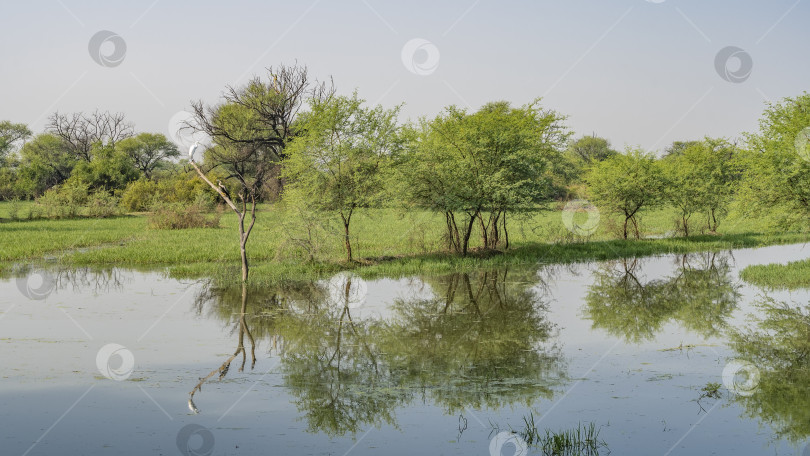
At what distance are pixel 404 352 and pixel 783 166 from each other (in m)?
19.3

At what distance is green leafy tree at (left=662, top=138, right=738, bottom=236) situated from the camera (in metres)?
39.4

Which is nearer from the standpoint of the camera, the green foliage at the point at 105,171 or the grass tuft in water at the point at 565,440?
the grass tuft in water at the point at 565,440

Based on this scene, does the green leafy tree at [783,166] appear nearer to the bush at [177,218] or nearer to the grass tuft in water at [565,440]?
the grass tuft in water at [565,440]

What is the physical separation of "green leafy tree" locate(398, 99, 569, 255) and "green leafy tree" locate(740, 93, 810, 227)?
340 inches

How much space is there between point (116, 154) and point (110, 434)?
255 feet

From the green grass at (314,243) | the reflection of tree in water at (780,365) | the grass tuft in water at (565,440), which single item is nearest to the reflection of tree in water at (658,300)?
the reflection of tree in water at (780,365)

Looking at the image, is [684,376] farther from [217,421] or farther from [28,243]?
[28,243]

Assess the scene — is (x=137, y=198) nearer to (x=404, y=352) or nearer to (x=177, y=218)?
(x=177, y=218)

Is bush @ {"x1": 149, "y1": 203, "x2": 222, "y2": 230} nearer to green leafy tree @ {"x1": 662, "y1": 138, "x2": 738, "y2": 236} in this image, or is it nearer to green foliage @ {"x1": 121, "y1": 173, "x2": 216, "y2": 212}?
green foliage @ {"x1": 121, "y1": 173, "x2": 216, "y2": 212}

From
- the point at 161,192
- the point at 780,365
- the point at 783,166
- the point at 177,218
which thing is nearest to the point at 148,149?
the point at 161,192

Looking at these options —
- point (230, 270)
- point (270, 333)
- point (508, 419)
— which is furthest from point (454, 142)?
point (508, 419)

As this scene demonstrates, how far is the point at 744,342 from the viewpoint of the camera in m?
14.6

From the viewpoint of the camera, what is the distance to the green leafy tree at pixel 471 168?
1094 inches

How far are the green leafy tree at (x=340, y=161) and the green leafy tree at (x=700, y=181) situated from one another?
19354 mm
